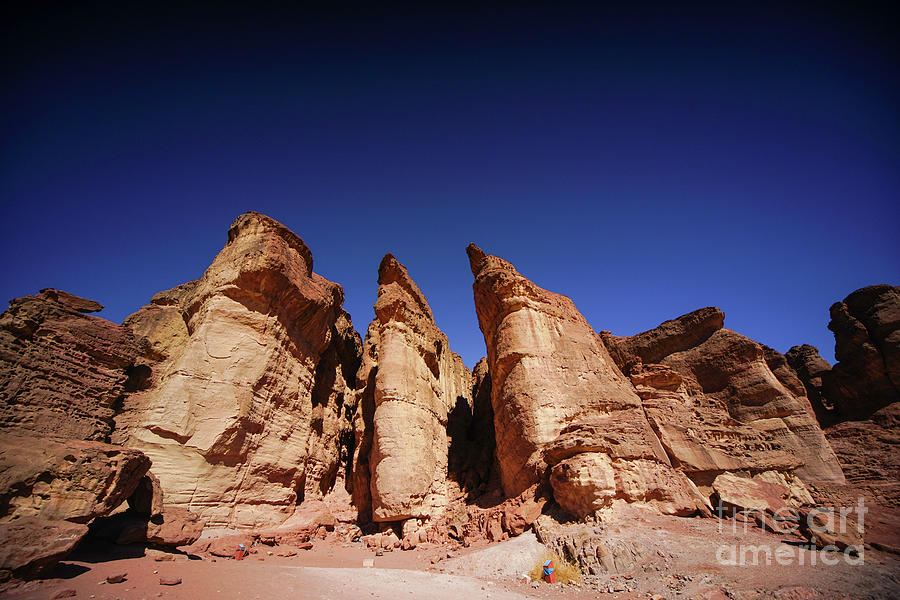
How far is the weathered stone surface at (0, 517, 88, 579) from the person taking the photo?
5.87 meters

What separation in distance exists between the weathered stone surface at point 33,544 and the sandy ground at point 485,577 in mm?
280

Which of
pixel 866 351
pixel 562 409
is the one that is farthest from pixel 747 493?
pixel 866 351

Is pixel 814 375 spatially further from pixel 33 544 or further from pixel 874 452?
pixel 33 544

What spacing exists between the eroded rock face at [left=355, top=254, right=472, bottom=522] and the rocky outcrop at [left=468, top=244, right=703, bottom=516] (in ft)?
11.4

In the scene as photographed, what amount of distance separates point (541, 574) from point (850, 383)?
97.2ft

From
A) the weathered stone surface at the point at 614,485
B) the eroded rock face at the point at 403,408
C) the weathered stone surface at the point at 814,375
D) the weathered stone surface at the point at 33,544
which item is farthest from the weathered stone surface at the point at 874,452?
the weathered stone surface at the point at 33,544

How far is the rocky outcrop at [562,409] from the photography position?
12.5 metres

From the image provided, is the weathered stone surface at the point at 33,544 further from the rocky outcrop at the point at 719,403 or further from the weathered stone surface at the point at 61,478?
the rocky outcrop at the point at 719,403

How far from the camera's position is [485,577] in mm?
10141

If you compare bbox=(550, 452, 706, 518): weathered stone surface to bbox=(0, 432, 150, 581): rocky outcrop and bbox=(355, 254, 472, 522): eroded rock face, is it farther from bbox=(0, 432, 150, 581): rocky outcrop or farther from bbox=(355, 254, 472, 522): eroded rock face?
bbox=(0, 432, 150, 581): rocky outcrop

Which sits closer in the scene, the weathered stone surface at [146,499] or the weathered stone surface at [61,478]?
the weathered stone surface at [61,478]

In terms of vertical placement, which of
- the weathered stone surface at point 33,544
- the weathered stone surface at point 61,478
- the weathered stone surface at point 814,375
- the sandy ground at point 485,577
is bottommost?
the sandy ground at point 485,577

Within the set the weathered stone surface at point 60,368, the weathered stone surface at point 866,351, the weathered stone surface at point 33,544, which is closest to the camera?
the weathered stone surface at point 33,544

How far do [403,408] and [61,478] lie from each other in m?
11.2
